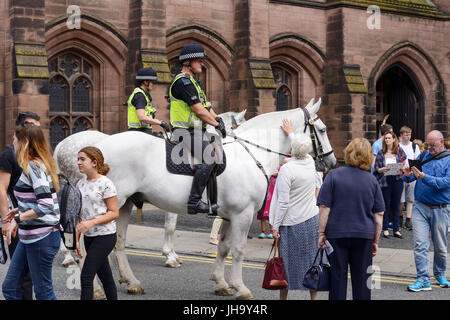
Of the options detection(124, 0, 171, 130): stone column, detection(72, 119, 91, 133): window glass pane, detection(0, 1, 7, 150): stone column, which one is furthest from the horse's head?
detection(72, 119, 91, 133): window glass pane

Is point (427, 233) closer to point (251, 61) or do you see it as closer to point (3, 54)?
point (3, 54)

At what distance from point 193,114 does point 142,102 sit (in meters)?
1.49

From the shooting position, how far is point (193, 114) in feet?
24.7

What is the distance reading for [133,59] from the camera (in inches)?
704

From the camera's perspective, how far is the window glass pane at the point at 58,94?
1781 cm

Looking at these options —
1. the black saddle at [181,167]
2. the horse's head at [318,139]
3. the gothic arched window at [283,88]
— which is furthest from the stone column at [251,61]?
the black saddle at [181,167]

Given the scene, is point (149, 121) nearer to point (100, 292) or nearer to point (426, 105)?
point (100, 292)

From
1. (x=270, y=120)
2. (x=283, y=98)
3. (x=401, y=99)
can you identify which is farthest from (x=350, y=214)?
(x=401, y=99)

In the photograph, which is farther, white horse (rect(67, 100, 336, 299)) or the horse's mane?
the horse's mane

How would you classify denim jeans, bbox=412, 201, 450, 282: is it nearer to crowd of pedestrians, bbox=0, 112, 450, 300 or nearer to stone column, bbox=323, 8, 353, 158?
crowd of pedestrians, bbox=0, 112, 450, 300

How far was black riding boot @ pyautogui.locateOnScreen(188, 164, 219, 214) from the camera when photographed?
7352 millimetres

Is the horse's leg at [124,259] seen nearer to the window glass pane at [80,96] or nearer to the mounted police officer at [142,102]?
the mounted police officer at [142,102]

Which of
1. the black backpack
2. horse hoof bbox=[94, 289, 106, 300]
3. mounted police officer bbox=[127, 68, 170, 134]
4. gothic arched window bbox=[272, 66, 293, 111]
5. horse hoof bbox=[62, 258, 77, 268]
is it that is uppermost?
gothic arched window bbox=[272, 66, 293, 111]

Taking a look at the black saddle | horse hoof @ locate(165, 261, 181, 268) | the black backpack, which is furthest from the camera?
horse hoof @ locate(165, 261, 181, 268)
